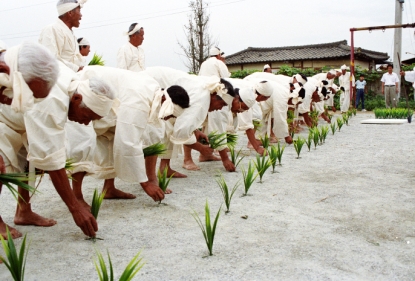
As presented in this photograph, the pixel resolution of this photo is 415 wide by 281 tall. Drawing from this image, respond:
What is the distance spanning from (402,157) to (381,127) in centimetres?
506

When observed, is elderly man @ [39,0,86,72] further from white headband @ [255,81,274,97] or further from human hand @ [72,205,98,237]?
white headband @ [255,81,274,97]

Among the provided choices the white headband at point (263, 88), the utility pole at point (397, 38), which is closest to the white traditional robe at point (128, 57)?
the white headband at point (263, 88)

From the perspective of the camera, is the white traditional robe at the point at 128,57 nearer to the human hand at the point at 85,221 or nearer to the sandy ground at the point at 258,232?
the sandy ground at the point at 258,232

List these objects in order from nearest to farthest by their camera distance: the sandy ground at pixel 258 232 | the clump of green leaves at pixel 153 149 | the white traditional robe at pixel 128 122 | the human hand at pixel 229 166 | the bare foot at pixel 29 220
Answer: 1. the sandy ground at pixel 258 232
2. the bare foot at pixel 29 220
3. the white traditional robe at pixel 128 122
4. the clump of green leaves at pixel 153 149
5. the human hand at pixel 229 166

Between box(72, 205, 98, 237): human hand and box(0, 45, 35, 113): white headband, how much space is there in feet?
2.89

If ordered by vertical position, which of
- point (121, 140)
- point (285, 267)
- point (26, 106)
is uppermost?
point (26, 106)

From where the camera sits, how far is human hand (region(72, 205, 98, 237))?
2.94 meters

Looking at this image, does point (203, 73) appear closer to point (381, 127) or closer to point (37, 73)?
point (381, 127)

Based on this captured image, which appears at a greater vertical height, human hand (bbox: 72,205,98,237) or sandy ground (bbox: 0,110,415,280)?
human hand (bbox: 72,205,98,237)

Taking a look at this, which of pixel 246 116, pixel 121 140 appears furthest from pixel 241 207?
pixel 246 116

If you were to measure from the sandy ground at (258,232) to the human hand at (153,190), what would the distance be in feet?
0.43

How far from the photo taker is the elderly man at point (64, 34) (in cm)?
461

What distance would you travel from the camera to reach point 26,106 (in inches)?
90.7

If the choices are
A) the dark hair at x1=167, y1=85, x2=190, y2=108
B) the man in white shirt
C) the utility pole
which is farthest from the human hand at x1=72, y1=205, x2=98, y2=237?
the utility pole
